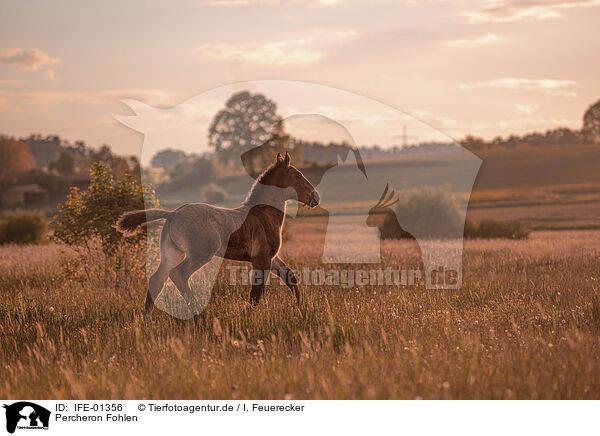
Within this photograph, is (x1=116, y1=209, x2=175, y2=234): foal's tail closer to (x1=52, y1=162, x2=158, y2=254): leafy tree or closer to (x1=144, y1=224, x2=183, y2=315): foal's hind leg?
(x1=144, y1=224, x2=183, y2=315): foal's hind leg

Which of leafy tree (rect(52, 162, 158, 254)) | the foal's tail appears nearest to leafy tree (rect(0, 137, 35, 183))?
leafy tree (rect(52, 162, 158, 254))

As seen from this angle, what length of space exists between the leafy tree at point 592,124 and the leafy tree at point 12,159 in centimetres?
7681

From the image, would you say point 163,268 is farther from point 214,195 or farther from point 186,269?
point 214,195

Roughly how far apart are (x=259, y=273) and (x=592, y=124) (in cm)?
8166

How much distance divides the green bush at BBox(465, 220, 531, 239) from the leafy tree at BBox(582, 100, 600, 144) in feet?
206

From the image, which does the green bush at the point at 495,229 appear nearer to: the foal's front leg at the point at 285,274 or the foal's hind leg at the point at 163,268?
the foal's front leg at the point at 285,274

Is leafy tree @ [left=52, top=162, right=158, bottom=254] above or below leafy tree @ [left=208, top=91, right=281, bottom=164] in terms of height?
below

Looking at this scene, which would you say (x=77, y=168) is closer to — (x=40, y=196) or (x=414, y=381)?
(x=40, y=196)

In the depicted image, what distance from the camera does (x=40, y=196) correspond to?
5134cm

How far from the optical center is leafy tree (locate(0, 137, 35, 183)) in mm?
54250

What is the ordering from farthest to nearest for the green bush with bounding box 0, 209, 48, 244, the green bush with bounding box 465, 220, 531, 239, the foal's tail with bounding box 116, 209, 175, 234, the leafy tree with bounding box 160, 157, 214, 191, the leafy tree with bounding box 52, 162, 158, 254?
the leafy tree with bounding box 160, 157, 214, 191 < the green bush with bounding box 0, 209, 48, 244 < the green bush with bounding box 465, 220, 531, 239 < the leafy tree with bounding box 52, 162, 158, 254 < the foal's tail with bounding box 116, 209, 175, 234

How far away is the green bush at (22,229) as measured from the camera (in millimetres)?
19844

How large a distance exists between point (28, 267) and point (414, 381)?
9975mm
